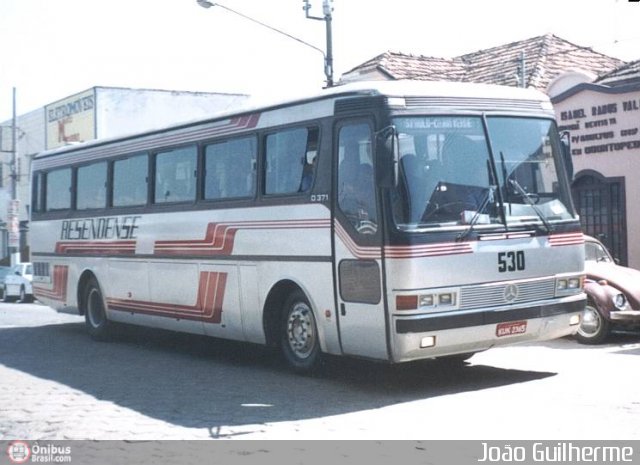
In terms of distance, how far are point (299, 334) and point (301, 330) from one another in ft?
0.26

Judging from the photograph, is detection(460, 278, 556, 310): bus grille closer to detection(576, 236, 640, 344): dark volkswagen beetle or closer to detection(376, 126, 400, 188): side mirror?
detection(376, 126, 400, 188): side mirror

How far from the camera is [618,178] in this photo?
21.1 m

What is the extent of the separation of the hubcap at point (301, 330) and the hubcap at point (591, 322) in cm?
454

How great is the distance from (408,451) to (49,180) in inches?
→ 506

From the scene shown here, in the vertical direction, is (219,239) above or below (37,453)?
above

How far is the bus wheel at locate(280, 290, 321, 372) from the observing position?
11133 mm

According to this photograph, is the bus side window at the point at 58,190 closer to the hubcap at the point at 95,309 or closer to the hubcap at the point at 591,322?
the hubcap at the point at 95,309

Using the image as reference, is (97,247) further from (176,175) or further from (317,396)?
(317,396)

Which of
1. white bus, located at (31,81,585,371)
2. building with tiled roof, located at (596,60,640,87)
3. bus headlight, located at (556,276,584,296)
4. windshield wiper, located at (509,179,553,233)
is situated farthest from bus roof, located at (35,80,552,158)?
building with tiled roof, located at (596,60,640,87)

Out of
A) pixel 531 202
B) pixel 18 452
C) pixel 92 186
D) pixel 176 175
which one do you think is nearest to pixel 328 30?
pixel 92 186

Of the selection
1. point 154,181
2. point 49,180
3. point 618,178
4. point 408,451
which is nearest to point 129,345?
point 154,181

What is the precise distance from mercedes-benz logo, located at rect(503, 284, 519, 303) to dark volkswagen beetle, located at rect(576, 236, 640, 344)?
358 cm

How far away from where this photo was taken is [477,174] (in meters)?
10.2

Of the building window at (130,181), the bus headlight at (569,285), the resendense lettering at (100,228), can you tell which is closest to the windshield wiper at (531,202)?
the bus headlight at (569,285)
